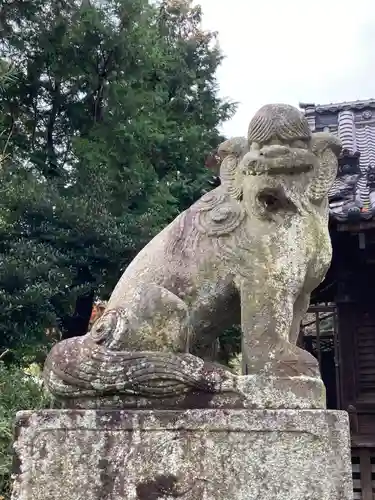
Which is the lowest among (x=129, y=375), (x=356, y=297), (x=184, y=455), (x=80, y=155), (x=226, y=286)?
(x=184, y=455)

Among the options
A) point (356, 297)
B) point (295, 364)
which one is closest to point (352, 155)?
point (356, 297)

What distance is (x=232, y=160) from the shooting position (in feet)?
9.00

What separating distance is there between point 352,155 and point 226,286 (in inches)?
232

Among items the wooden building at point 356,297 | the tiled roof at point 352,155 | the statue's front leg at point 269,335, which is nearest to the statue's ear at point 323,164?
the statue's front leg at point 269,335

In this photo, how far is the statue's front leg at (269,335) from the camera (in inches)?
93.8

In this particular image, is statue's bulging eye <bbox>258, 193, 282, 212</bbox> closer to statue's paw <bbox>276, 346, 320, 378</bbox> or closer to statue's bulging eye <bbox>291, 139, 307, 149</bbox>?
statue's bulging eye <bbox>291, 139, 307, 149</bbox>

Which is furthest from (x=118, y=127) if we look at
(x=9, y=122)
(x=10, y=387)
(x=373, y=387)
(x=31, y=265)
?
(x=373, y=387)

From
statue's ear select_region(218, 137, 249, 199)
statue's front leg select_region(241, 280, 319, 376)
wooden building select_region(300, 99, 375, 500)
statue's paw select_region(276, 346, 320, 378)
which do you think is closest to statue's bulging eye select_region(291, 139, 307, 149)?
statue's ear select_region(218, 137, 249, 199)

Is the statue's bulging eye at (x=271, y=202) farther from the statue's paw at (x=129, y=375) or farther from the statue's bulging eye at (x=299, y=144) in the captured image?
the statue's paw at (x=129, y=375)

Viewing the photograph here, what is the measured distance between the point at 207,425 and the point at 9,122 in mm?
8768

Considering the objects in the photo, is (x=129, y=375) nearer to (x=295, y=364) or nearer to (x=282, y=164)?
(x=295, y=364)

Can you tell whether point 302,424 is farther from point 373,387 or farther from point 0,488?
point 373,387

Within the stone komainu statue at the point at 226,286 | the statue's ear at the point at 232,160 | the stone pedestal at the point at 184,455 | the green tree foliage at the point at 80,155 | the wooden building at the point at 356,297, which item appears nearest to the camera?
the stone pedestal at the point at 184,455

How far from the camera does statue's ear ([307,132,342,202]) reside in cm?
261
